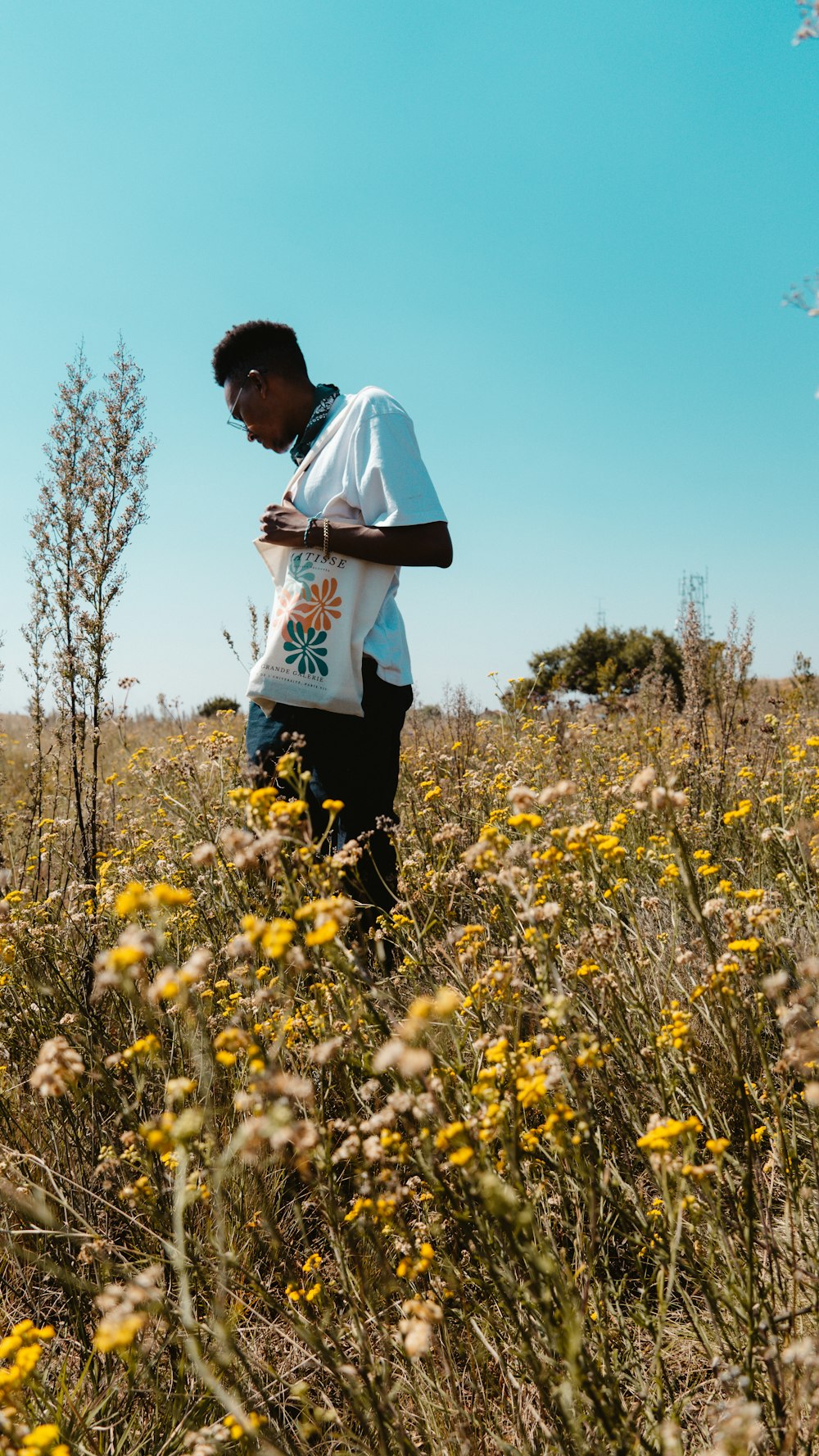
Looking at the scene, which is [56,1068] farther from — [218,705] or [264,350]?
[218,705]

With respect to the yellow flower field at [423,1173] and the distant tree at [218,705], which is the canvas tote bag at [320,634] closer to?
the yellow flower field at [423,1173]

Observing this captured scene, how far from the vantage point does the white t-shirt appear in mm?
2777

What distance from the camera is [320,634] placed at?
279 cm

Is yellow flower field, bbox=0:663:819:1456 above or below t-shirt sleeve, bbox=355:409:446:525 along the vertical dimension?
below

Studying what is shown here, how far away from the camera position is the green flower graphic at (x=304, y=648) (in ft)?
9.11

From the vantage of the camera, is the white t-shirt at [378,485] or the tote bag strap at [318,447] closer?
the white t-shirt at [378,485]

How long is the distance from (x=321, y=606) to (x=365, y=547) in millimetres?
256

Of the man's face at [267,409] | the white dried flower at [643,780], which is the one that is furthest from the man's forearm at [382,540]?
the white dried flower at [643,780]

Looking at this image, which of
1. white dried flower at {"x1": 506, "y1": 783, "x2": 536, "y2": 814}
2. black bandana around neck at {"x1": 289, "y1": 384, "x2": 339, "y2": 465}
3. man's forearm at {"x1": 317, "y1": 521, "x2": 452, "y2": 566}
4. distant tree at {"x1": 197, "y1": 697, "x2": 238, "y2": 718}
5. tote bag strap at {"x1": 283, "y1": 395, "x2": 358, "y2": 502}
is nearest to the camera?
white dried flower at {"x1": 506, "y1": 783, "x2": 536, "y2": 814}

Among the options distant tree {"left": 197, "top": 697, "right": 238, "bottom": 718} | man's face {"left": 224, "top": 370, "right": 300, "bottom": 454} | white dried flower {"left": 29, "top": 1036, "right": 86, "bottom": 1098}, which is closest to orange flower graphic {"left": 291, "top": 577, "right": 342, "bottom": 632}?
man's face {"left": 224, "top": 370, "right": 300, "bottom": 454}

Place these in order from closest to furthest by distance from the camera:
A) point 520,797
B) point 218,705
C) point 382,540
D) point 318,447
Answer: point 520,797
point 382,540
point 318,447
point 218,705

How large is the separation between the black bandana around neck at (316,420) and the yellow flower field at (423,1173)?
1350 mm

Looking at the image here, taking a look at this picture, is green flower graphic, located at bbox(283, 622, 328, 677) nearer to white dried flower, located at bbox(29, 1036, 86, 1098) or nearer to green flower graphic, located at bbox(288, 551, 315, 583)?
green flower graphic, located at bbox(288, 551, 315, 583)

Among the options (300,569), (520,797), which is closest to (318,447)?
(300,569)
